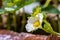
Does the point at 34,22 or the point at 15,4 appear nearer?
the point at 34,22

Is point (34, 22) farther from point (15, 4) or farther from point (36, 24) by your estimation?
point (15, 4)

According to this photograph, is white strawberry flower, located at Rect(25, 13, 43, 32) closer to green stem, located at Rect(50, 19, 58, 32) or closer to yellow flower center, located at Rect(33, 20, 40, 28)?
yellow flower center, located at Rect(33, 20, 40, 28)

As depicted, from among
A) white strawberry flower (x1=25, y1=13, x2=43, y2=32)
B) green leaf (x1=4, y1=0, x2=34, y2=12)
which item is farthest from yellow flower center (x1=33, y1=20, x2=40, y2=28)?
green leaf (x1=4, y1=0, x2=34, y2=12)

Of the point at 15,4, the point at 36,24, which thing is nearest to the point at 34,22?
the point at 36,24

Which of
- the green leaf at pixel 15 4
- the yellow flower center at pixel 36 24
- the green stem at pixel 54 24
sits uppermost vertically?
the green leaf at pixel 15 4

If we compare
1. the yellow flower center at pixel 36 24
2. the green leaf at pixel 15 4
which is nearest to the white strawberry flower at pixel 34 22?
the yellow flower center at pixel 36 24

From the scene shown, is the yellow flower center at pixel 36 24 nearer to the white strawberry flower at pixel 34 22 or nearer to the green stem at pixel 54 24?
the white strawberry flower at pixel 34 22

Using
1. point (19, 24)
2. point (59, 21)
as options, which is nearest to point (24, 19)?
point (19, 24)

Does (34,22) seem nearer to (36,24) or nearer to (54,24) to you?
(36,24)

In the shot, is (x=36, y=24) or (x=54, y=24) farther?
(x=54, y=24)

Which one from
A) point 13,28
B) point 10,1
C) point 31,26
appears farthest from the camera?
point 13,28

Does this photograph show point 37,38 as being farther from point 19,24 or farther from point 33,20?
point 19,24
